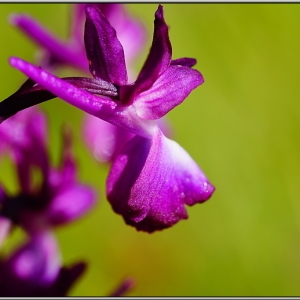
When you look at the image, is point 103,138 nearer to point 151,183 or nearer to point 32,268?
point 32,268

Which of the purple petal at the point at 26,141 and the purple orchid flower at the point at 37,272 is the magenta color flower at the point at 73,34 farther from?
the purple orchid flower at the point at 37,272

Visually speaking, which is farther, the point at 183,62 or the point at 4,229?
the point at 4,229

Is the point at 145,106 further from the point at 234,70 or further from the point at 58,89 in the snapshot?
the point at 234,70

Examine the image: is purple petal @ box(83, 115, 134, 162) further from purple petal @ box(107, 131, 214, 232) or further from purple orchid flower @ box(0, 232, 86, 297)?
purple petal @ box(107, 131, 214, 232)

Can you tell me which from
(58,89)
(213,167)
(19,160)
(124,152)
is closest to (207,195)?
(124,152)

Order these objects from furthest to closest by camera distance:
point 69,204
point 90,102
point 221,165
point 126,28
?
point 221,165, point 126,28, point 69,204, point 90,102

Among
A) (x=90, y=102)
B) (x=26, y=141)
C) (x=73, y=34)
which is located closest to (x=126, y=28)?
(x=73, y=34)

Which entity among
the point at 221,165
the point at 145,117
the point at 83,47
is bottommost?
the point at 221,165

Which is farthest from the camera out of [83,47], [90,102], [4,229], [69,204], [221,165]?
[221,165]
